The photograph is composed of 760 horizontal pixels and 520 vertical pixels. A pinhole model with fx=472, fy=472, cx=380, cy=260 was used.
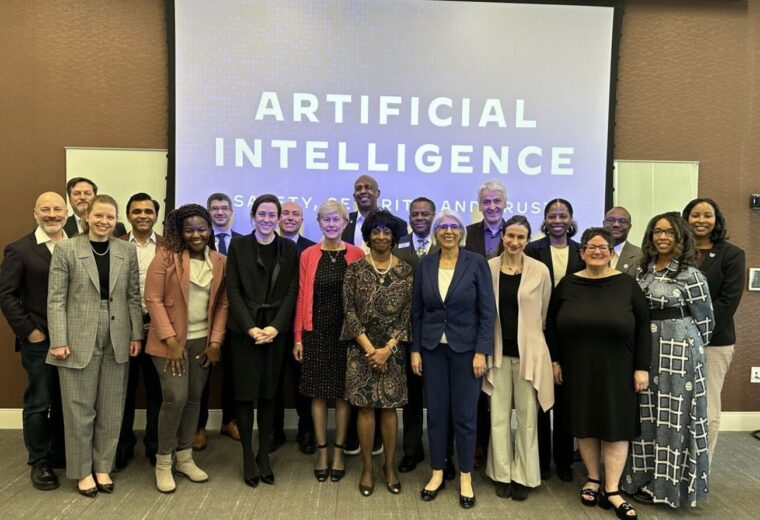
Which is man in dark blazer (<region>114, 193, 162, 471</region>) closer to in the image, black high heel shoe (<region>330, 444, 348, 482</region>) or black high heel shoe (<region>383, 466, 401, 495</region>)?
black high heel shoe (<region>330, 444, 348, 482</region>)

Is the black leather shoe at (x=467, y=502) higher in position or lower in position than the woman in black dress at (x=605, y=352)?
lower

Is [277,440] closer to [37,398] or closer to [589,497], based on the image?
[37,398]

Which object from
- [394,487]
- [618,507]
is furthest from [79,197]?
[618,507]

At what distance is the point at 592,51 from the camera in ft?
13.4

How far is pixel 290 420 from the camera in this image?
13.5 ft

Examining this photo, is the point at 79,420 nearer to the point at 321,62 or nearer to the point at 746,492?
the point at 321,62

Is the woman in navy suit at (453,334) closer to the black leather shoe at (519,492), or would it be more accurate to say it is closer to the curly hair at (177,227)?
the black leather shoe at (519,492)

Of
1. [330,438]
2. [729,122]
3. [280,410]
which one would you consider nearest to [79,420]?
[280,410]

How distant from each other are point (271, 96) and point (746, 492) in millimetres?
4476

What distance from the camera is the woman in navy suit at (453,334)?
272cm

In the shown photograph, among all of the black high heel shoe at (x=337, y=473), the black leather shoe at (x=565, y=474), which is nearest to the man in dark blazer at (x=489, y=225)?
the black leather shoe at (x=565, y=474)

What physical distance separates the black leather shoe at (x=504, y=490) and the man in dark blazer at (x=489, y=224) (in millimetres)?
1514

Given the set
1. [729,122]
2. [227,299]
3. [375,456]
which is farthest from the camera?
[729,122]

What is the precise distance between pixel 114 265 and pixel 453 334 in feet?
6.73
